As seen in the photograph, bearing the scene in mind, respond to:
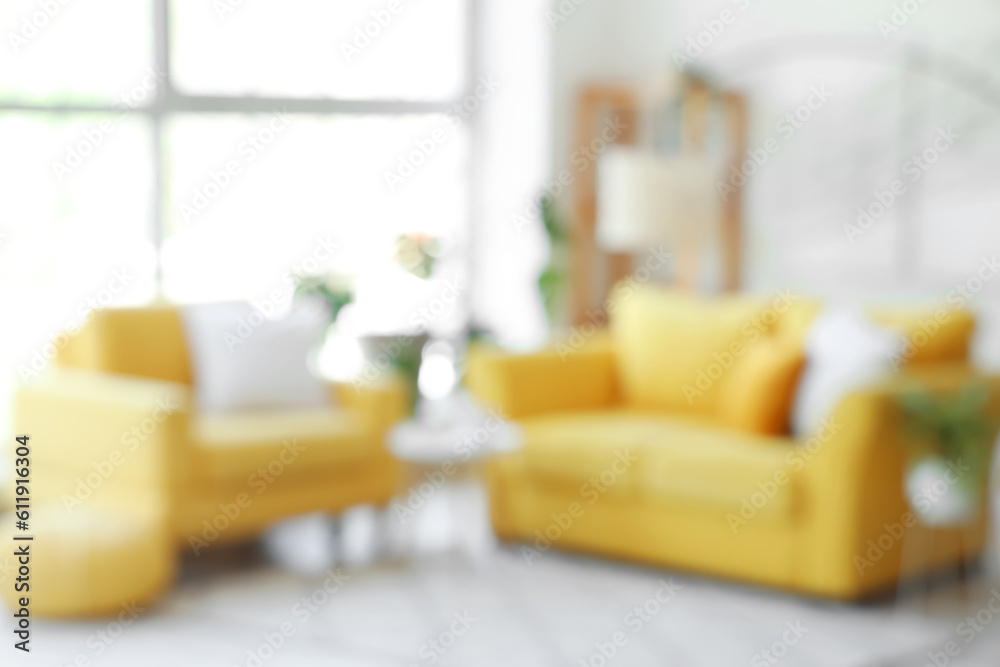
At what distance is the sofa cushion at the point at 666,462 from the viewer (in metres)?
4.57

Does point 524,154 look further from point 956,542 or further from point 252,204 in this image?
point 956,542

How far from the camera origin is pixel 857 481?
4.43 m

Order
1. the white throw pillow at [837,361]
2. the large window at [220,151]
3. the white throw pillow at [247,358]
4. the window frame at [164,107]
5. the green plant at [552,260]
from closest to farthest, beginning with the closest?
the white throw pillow at [837,361] → the white throw pillow at [247,358] → the large window at [220,151] → the window frame at [164,107] → the green plant at [552,260]

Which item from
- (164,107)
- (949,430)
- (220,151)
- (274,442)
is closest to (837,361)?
(949,430)

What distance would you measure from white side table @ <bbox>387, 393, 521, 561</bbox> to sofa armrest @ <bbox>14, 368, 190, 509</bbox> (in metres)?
0.78

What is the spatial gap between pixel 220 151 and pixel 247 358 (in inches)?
54.5

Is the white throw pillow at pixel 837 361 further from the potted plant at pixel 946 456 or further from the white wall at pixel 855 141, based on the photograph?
the white wall at pixel 855 141

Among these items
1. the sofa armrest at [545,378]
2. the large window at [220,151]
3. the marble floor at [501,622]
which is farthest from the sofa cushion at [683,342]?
the large window at [220,151]

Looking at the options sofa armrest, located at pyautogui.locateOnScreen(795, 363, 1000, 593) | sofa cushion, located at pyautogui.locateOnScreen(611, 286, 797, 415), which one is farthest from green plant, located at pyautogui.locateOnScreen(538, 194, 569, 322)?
sofa armrest, located at pyautogui.locateOnScreen(795, 363, 1000, 593)

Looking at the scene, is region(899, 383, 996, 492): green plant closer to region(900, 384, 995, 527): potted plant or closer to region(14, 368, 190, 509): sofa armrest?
region(900, 384, 995, 527): potted plant

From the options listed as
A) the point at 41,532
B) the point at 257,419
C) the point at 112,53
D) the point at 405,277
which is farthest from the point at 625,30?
the point at 41,532

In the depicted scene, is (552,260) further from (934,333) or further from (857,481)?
(857,481)

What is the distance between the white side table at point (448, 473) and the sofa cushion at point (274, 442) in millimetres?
165

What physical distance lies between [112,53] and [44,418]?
171 centimetres
